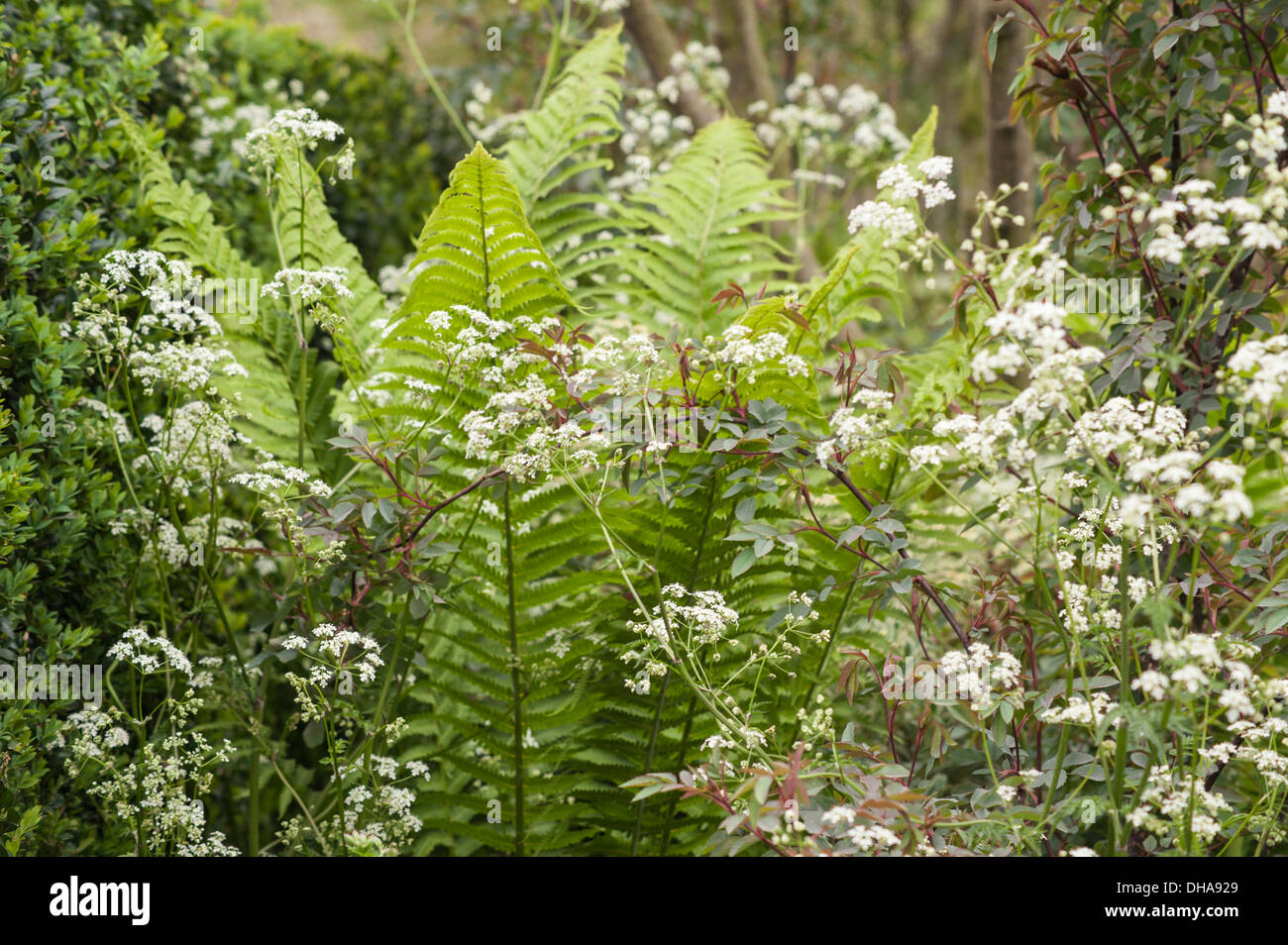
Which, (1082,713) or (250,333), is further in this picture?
(250,333)

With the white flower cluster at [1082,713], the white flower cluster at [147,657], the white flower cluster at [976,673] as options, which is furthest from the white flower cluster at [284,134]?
the white flower cluster at [1082,713]

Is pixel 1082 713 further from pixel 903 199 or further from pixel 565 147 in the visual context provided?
pixel 565 147

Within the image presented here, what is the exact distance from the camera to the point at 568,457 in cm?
171

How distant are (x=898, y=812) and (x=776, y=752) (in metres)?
0.52

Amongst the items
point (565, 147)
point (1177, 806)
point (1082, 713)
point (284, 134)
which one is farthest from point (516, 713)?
point (565, 147)

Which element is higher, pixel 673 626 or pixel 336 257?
pixel 336 257

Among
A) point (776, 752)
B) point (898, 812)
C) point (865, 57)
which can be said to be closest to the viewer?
point (898, 812)

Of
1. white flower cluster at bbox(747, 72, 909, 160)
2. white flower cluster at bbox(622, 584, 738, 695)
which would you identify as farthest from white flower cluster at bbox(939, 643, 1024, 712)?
white flower cluster at bbox(747, 72, 909, 160)

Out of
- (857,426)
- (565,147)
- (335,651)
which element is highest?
(565,147)

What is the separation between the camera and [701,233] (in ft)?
9.11

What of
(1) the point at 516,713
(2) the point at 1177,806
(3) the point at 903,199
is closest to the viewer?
(2) the point at 1177,806
